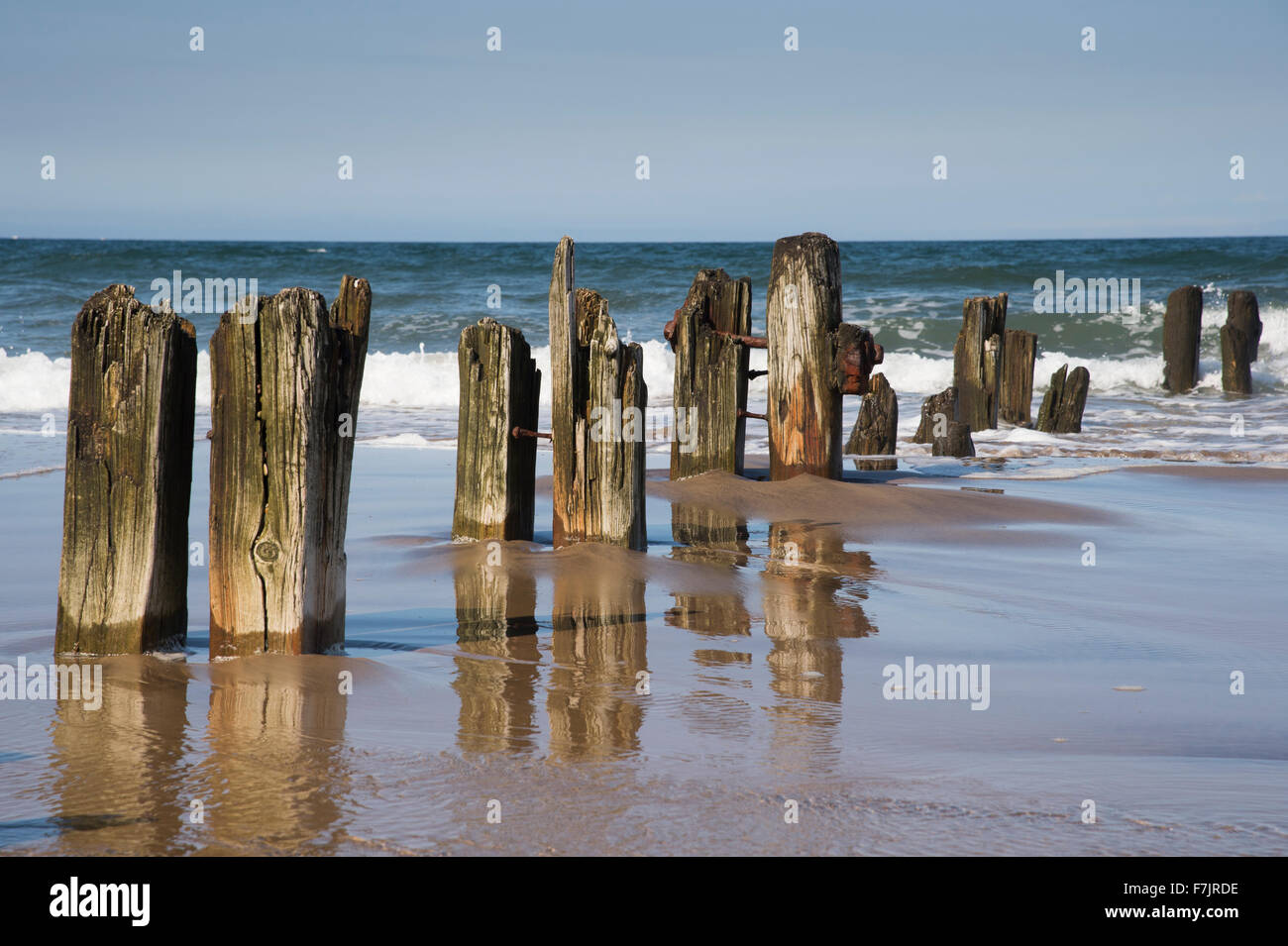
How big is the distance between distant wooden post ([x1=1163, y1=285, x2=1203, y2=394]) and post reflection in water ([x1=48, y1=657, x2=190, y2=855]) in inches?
656

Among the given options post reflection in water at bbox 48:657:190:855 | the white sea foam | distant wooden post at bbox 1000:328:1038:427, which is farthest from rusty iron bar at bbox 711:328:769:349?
the white sea foam

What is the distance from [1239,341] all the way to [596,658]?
617 inches

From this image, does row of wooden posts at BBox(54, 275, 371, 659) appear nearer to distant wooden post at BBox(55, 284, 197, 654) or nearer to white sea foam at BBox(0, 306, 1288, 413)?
distant wooden post at BBox(55, 284, 197, 654)

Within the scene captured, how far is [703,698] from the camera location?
13.0 feet

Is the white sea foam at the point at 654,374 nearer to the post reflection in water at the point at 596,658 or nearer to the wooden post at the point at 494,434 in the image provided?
the wooden post at the point at 494,434

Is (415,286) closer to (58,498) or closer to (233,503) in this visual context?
(58,498)

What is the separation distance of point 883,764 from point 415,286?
105 ft

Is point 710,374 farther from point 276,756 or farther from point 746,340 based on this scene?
point 276,756

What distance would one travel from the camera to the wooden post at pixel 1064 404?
13.0m

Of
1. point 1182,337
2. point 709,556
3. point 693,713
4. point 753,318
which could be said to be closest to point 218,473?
point 693,713

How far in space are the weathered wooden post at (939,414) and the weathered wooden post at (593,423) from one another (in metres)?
5.81

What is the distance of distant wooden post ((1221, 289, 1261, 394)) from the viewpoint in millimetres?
17125

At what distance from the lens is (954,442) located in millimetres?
11016
